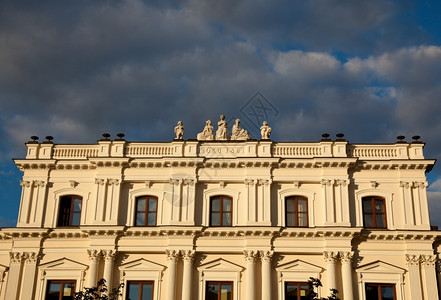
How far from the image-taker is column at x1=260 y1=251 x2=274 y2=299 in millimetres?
32438

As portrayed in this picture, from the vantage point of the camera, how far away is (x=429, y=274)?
107 feet

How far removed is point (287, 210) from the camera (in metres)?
34.9

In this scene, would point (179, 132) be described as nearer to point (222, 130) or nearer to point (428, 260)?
point (222, 130)

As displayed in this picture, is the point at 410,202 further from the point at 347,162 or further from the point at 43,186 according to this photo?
the point at 43,186

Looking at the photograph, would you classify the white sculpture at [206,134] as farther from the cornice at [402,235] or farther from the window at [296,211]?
the cornice at [402,235]

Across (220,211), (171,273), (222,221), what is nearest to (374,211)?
(222,221)

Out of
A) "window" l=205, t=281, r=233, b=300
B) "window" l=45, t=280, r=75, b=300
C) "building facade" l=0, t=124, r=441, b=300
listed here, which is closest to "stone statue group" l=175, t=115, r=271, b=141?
"building facade" l=0, t=124, r=441, b=300

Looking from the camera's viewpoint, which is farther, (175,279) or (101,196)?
(101,196)

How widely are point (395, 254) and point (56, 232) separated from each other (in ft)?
64.6

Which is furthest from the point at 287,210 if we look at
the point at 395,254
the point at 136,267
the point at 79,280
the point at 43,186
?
the point at 43,186

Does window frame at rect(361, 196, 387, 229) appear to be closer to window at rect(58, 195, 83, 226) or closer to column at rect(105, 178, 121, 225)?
column at rect(105, 178, 121, 225)

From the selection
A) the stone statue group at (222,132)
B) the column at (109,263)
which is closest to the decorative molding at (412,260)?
the stone statue group at (222,132)

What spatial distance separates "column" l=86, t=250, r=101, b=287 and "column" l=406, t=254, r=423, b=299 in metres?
17.6

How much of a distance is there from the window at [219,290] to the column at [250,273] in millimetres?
1205
